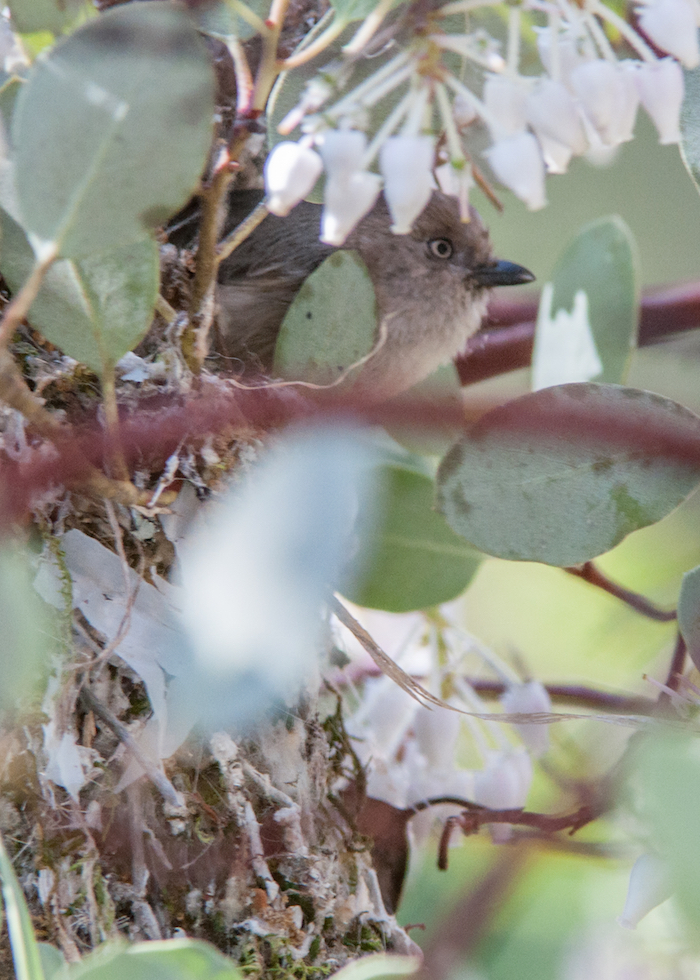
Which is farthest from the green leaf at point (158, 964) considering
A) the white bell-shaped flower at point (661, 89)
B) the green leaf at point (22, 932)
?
the white bell-shaped flower at point (661, 89)

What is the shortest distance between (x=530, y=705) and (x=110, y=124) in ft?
2.14

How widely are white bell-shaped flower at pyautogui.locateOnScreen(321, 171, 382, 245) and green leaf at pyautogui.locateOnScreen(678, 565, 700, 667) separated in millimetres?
359

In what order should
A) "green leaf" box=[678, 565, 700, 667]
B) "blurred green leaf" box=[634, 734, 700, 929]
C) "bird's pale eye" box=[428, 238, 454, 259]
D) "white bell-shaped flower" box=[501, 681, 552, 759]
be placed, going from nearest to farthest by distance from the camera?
"blurred green leaf" box=[634, 734, 700, 929], "green leaf" box=[678, 565, 700, 667], "white bell-shaped flower" box=[501, 681, 552, 759], "bird's pale eye" box=[428, 238, 454, 259]

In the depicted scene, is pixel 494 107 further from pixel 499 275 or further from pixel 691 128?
pixel 499 275

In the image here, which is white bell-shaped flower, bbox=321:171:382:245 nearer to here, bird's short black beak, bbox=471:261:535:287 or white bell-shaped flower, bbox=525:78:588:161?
white bell-shaped flower, bbox=525:78:588:161

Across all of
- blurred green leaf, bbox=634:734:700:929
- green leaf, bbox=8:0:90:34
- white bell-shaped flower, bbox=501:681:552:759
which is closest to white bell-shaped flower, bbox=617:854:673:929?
blurred green leaf, bbox=634:734:700:929

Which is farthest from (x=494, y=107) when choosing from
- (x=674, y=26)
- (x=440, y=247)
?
(x=440, y=247)

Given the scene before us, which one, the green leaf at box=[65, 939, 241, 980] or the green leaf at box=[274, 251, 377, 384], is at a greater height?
the green leaf at box=[274, 251, 377, 384]

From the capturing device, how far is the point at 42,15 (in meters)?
0.61

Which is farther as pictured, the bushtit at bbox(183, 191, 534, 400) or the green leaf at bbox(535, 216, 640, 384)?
the bushtit at bbox(183, 191, 534, 400)

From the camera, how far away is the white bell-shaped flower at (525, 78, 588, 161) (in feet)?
1.90

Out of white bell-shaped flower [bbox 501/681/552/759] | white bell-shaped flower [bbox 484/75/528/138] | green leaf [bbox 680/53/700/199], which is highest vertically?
white bell-shaped flower [bbox 484/75/528/138]

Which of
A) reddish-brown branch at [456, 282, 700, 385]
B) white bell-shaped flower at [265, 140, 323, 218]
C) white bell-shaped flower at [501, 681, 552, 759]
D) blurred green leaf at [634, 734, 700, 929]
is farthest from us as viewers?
reddish-brown branch at [456, 282, 700, 385]

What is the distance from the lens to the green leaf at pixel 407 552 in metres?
0.98
